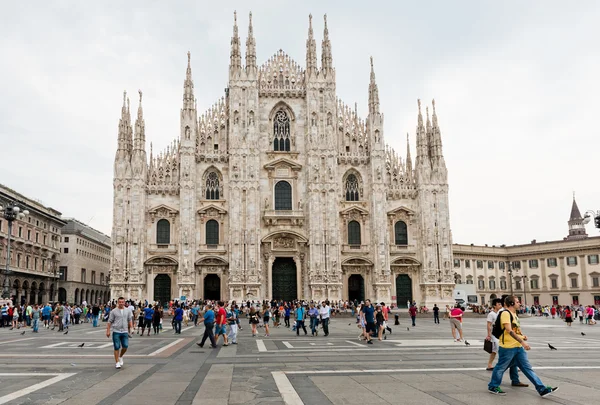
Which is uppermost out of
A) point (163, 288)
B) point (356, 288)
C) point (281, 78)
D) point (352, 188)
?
point (281, 78)

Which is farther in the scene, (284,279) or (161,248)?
(284,279)

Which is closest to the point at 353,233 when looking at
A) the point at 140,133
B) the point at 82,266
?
the point at 140,133

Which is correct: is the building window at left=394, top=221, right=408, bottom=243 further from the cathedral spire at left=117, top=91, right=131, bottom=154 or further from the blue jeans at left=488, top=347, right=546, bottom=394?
the blue jeans at left=488, top=347, right=546, bottom=394

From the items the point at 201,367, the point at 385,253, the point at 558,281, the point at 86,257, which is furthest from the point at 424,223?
the point at 86,257

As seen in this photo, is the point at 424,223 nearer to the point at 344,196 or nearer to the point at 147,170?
the point at 344,196

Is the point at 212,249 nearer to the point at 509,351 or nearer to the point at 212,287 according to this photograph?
the point at 212,287

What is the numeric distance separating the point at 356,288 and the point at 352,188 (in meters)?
9.13

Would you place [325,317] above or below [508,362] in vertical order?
above

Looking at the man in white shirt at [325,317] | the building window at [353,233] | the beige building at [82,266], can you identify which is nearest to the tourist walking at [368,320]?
the man in white shirt at [325,317]

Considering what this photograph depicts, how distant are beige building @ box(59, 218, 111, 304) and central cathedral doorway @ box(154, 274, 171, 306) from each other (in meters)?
29.3

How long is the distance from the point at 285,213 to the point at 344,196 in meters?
5.83

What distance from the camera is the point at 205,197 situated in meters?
51.6

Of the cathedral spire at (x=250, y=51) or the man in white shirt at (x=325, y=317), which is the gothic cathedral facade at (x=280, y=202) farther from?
the man in white shirt at (x=325, y=317)

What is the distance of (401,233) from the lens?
53500mm
